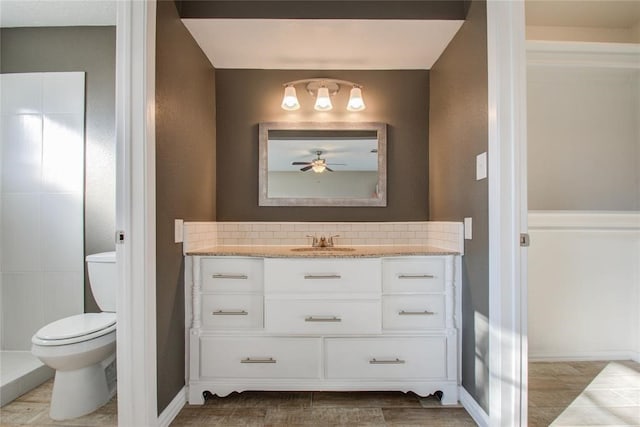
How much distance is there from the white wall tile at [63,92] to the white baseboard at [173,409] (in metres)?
2.10

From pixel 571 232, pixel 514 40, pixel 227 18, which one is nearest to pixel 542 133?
pixel 571 232

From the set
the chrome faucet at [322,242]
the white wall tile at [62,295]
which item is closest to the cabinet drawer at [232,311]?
the chrome faucet at [322,242]

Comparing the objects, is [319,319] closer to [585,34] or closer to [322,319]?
[322,319]

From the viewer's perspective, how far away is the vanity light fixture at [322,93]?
96.0 inches

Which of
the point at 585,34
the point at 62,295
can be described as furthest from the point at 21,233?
the point at 585,34

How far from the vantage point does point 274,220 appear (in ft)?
8.47

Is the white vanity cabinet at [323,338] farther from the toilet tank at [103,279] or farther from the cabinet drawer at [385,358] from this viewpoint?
the toilet tank at [103,279]

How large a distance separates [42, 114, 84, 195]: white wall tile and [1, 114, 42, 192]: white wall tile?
57 millimetres

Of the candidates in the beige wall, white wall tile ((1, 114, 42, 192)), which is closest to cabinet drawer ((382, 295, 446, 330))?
the beige wall

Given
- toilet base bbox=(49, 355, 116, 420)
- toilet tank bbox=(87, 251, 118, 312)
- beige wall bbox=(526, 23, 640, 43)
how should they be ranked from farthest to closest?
beige wall bbox=(526, 23, 640, 43), toilet tank bbox=(87, 251, 118, 312), toilet base bbox=(49, 355, 116, 420)

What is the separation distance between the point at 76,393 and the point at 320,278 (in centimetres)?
144

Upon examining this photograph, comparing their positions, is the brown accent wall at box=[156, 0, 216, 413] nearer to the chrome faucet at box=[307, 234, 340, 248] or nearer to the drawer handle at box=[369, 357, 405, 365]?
the chrome faucet at box=[307, 234, 340, 248]

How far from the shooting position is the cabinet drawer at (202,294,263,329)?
1.95 m

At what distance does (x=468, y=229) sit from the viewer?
188 centimetres
